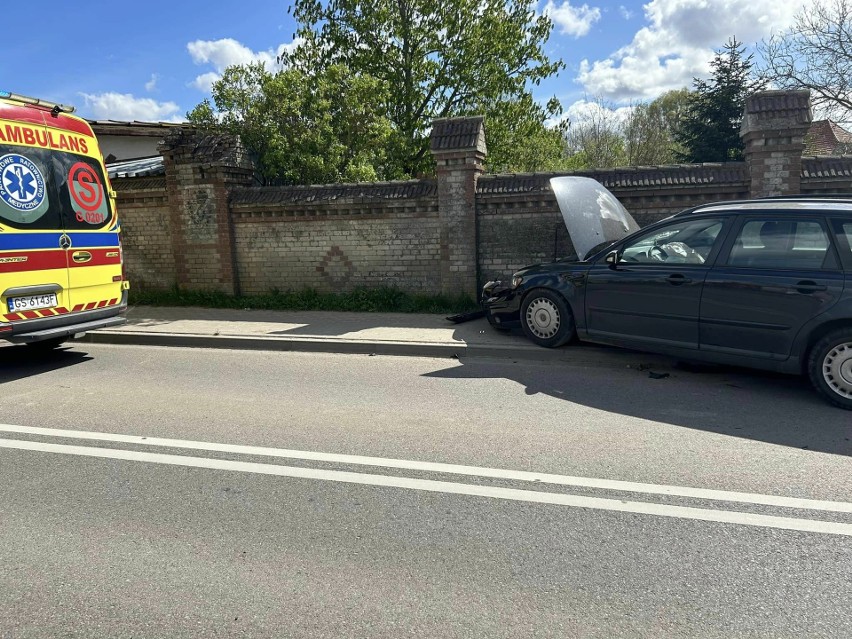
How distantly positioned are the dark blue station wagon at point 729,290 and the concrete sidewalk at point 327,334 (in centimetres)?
93

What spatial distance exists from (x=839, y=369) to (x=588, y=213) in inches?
153

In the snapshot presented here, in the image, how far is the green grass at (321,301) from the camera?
33.7ft

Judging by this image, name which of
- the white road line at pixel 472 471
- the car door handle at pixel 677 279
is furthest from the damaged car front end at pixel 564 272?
the white road line at pixel 472 471

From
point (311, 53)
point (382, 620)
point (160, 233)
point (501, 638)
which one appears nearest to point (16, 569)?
point (382, 620)

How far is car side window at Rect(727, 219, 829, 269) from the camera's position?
554 centimetres

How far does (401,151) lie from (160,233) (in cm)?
642

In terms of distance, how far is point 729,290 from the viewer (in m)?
5.85

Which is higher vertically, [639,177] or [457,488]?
[639,177]

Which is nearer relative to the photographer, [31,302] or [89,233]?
[31,302]

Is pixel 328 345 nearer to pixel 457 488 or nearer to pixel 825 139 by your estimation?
pixel 457 488

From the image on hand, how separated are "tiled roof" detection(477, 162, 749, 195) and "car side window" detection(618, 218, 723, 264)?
9.87 feet

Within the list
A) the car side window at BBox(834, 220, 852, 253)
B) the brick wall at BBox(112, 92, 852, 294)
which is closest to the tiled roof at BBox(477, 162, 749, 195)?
the brick wall at BBox(112, 92, 852, 294)

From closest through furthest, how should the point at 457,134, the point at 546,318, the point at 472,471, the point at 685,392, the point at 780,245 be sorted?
the point at 472,471
the point at 780,245
the point at 685,392
the point at 546,318
the point at 457,134

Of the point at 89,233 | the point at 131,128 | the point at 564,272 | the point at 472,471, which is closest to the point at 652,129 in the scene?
the point at 131,128
